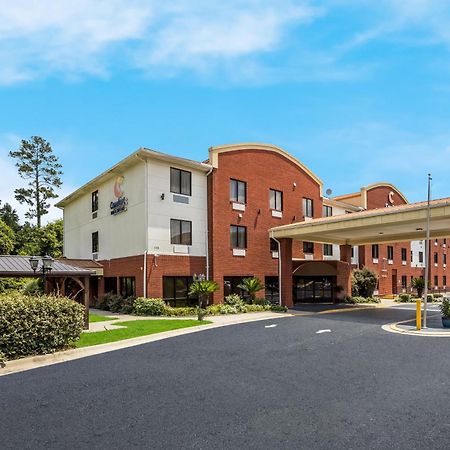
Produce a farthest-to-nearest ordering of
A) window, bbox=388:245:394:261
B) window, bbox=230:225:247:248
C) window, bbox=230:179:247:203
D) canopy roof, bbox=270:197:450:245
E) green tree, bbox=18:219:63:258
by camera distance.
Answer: green tree, bbox=18:219:63:258
window, bbox=388:245:394:261
window, bbox=230:179:247:203
window, bbox=230:225:247:248
canopy roof, bbox=270:197:450:245

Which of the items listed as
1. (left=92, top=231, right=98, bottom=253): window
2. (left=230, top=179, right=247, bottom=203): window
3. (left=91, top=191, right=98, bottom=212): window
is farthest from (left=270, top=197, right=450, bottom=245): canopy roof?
(left=91, top=191, right=98, bottom=212): window

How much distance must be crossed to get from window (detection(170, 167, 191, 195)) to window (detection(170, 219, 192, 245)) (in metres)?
2.01

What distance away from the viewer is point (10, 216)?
72.9 metres

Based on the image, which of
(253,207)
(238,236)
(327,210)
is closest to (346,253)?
(327,210)

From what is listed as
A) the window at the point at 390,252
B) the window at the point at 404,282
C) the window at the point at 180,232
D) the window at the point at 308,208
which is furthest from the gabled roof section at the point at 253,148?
the window at the point at 404,282

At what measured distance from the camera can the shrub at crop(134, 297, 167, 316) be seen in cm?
2312

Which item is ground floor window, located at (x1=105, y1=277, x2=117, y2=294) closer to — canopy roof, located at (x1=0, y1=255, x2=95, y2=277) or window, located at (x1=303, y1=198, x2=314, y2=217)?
canopy roof, located at (x1=0, y1=255, x2=95, y2=277)

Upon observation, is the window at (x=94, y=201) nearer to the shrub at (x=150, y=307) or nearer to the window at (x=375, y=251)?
the shrub at (x=150, y=307)

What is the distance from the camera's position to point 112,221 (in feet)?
94.5

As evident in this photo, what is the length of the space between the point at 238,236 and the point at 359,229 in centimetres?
831

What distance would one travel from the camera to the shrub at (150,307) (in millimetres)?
23125

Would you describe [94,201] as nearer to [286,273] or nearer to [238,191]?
[238,191]

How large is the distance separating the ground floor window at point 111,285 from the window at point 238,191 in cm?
1071

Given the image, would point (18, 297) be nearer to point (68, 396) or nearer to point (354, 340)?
point (68, 396)
